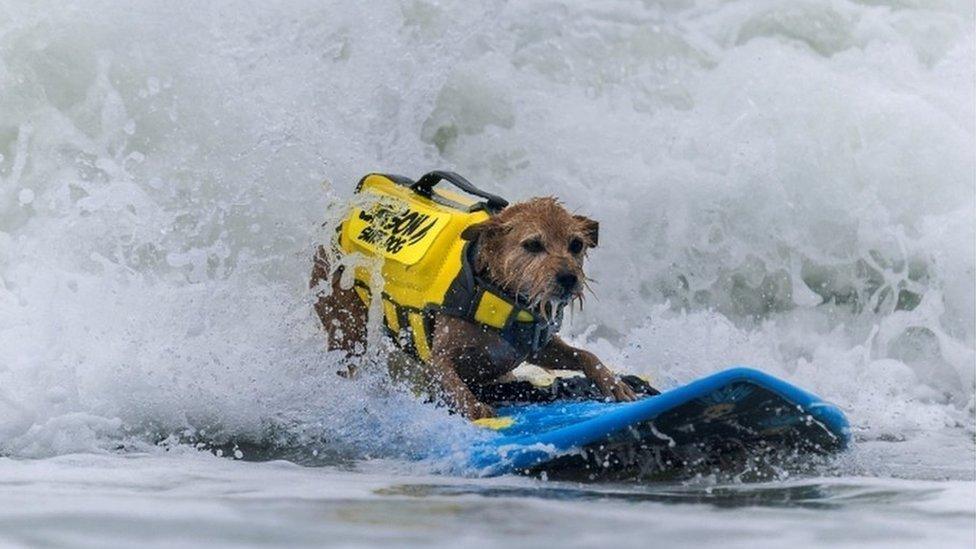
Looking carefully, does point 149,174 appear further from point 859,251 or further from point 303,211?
point 859,251

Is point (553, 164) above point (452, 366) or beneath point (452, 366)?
above

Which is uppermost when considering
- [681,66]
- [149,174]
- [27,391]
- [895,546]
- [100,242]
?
[681,66]

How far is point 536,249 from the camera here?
568 cm

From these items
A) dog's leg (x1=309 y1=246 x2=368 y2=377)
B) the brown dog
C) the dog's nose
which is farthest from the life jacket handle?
the dog's nose

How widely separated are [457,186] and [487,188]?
10.5ft

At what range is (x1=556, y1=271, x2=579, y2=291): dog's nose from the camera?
5578mm

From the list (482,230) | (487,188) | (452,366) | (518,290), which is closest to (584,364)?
(518,290)

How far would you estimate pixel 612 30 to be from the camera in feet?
34.0

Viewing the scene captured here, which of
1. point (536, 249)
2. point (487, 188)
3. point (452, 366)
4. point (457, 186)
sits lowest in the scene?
point (452, 366)

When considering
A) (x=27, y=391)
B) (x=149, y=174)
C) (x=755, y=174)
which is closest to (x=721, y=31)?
(x=755, y=174)

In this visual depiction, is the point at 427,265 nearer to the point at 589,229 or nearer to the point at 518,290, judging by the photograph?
the point at 518,290

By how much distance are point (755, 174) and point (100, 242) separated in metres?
4.22

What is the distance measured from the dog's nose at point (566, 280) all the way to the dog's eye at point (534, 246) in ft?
0.47

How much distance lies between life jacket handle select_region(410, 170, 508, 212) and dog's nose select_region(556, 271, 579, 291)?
Answer: 59 cm
